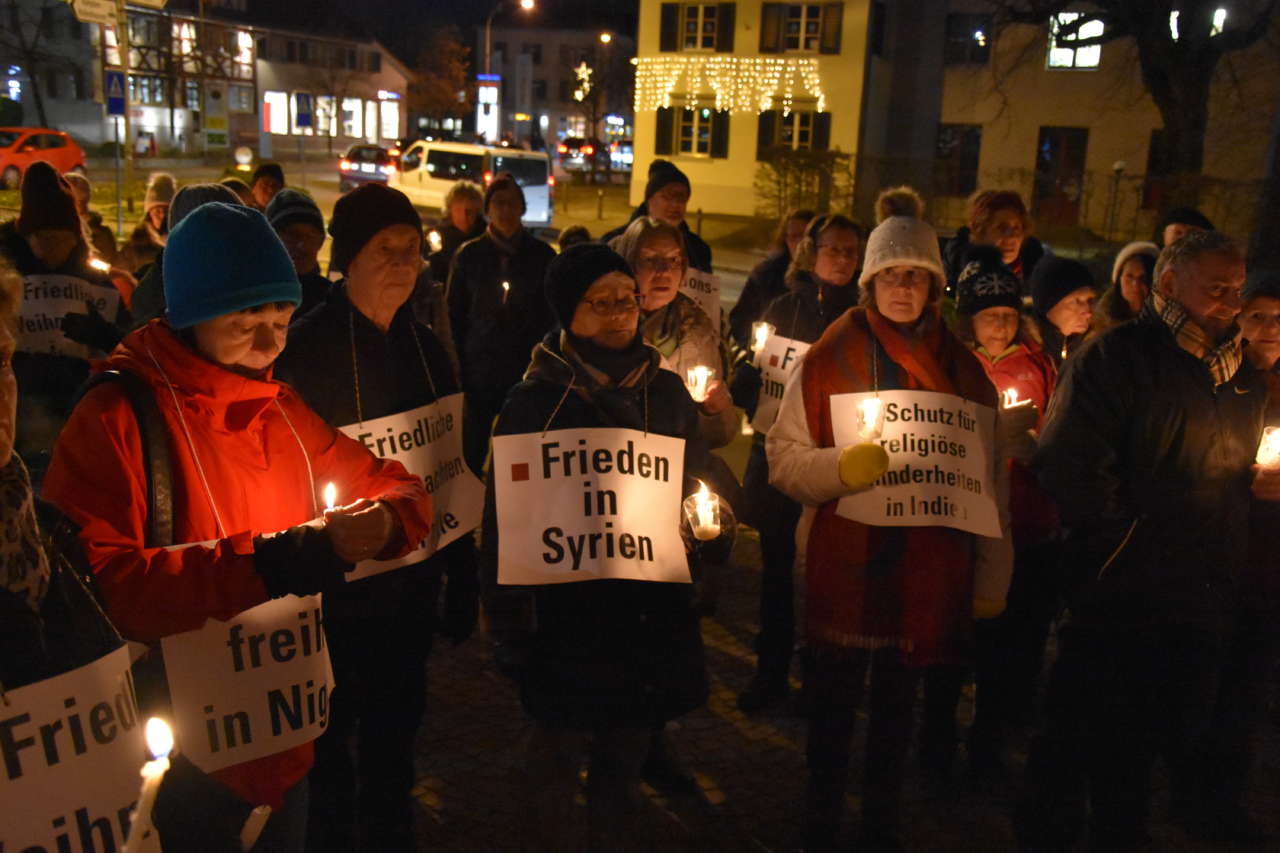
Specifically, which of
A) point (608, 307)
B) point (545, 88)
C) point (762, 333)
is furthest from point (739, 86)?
point (545, 88)

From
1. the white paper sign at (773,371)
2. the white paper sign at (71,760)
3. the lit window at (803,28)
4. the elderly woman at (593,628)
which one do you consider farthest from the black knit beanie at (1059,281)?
the lit window at (803,28)

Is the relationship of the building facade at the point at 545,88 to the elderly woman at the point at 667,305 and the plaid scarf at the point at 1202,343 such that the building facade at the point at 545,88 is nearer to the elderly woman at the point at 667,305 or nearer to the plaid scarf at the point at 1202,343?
the elderly woman at the point at 667,305

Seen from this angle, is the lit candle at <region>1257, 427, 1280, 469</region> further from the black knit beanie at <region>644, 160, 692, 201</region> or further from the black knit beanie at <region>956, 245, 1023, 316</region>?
the black knit beanie at <region>644, 160, 692, 201</region>

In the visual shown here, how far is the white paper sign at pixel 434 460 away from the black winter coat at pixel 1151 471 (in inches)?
80.9

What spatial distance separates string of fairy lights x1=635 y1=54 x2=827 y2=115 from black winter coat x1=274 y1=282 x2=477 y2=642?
35.4m

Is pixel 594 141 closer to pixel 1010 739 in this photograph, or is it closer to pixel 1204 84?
pixel 1204 84

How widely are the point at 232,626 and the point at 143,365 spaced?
631mm

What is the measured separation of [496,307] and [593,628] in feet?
12.6

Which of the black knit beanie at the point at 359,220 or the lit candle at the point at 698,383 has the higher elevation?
the black knit beanie at the point at 359,220

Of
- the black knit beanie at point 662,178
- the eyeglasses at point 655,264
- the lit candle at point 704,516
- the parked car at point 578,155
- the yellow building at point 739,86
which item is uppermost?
the yellow building at point 739,86

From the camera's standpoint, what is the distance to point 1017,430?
4.11m

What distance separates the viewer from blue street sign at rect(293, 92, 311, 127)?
27941 millimetres

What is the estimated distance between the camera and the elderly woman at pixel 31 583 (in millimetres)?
1818

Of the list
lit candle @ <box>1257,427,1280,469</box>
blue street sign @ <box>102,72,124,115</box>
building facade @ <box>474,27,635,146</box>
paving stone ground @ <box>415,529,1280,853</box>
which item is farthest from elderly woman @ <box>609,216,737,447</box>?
building facade @ <box>474,27,635,146</box>
